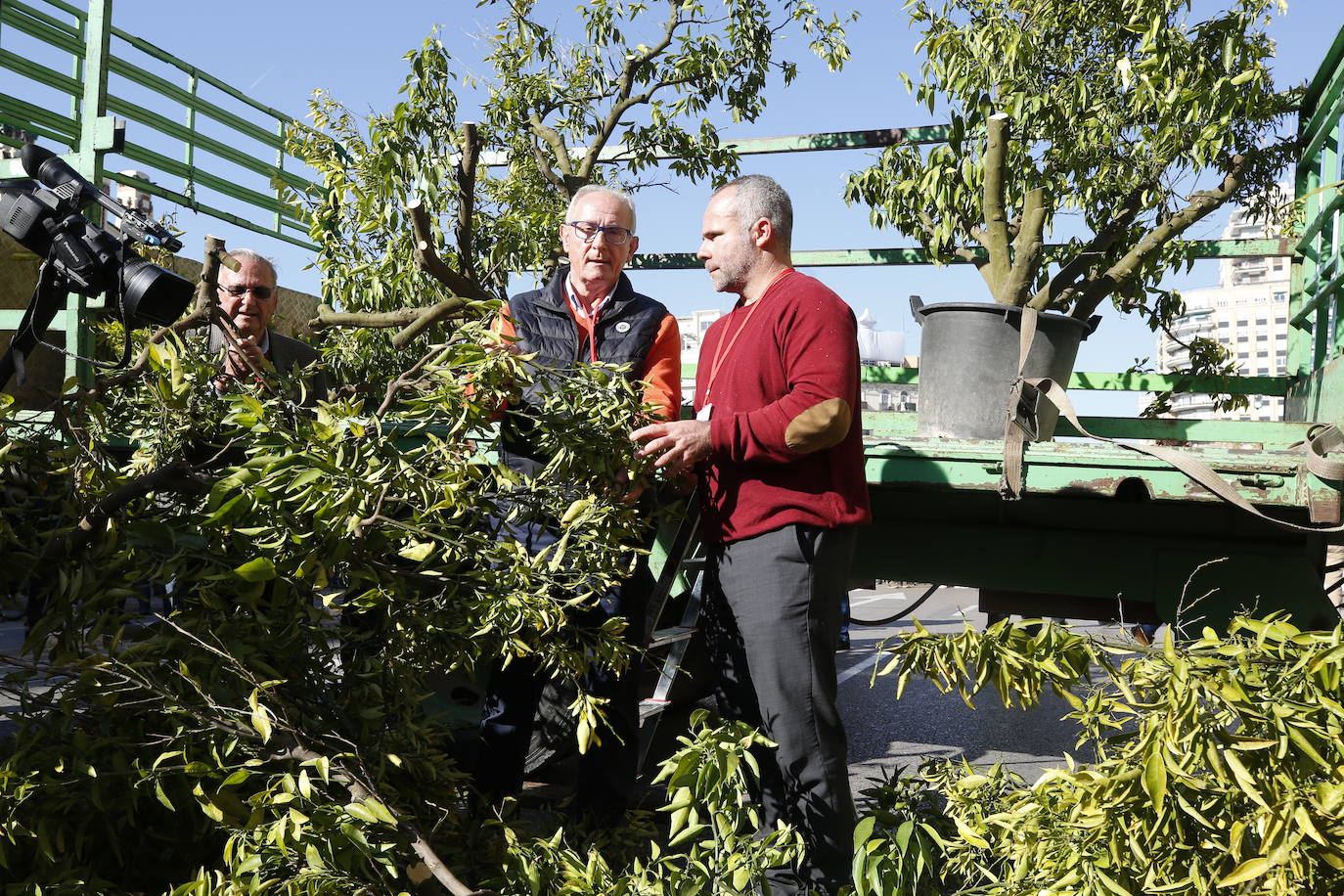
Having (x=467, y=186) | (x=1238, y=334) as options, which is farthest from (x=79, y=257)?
(x=1238, y=334)

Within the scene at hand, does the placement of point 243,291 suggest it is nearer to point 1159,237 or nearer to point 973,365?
point 973,365

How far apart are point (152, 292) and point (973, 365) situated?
109 inches

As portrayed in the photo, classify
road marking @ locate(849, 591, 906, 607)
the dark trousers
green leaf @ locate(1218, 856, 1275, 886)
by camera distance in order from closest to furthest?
green leaf @ locate(1218, 856, 1275, 886) → the dark trousers → road marking @ locate(849, 591, 906, 607)

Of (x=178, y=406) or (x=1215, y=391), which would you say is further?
(x=1215, y=391)

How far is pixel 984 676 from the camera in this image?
5.80ft

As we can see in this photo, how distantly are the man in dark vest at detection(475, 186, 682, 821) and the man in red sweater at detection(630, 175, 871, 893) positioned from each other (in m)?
0.27

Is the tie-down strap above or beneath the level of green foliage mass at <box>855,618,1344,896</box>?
above

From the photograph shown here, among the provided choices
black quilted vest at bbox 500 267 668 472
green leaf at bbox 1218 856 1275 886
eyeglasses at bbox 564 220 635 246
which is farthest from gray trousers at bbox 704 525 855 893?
green leaf at bbox 1218 856 1275 886

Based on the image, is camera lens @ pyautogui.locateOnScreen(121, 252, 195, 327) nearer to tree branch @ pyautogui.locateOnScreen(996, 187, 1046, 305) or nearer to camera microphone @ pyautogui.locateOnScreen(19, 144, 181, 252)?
camera microphone @ pyautogui.locateOnScreen(19, 144, 181, 252)

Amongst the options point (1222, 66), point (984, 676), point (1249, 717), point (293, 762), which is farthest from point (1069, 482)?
point (1222, 66)

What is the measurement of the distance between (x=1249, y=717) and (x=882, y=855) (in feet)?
2.50

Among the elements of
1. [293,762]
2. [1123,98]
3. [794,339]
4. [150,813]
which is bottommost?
[150,813]

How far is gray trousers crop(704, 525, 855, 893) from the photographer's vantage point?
7.88 ft

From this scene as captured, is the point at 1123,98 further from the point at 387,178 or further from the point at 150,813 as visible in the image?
the point at 150,813
